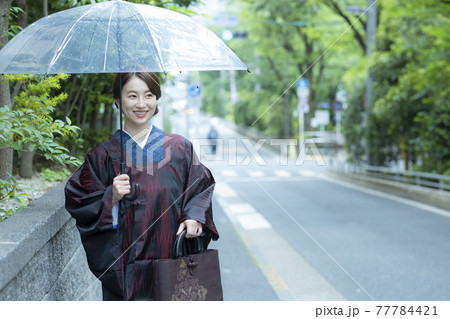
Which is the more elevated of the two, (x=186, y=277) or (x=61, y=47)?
(x=61, y=47)

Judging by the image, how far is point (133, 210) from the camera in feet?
8.25

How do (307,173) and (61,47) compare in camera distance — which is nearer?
(61,47)

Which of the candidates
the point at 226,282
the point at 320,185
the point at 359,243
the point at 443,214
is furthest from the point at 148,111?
the point at 320,185

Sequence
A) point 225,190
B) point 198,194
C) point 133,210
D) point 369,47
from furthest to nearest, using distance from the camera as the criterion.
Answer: point 369,47, point 225,190, point 198,194, point 133,210

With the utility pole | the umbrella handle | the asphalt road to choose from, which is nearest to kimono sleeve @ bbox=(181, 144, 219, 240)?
the umbrella handle

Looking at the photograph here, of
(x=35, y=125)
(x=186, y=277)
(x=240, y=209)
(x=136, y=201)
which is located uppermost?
(x=35, y=125)

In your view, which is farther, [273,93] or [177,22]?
[273,93]

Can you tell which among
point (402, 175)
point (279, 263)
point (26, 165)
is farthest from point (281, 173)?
point (26, 165)

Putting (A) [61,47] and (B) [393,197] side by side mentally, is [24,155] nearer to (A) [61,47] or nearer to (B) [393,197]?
(A) [61,47]

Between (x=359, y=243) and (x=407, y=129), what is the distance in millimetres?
8057

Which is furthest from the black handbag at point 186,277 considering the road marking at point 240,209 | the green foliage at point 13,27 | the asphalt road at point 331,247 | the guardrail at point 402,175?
the guardrail at point 402,175

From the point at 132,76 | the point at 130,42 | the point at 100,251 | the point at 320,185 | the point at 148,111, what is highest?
the point at 130,42

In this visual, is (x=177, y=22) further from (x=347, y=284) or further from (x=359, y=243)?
(x=359, y=243)

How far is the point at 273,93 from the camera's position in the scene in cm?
3606
